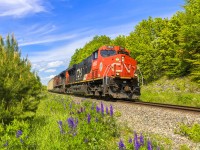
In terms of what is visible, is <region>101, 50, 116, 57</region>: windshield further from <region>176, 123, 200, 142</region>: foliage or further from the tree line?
<region>176, 123, 200, 142</region>: foliage

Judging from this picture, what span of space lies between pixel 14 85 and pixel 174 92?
68.3 ft

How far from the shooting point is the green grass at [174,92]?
19.3m

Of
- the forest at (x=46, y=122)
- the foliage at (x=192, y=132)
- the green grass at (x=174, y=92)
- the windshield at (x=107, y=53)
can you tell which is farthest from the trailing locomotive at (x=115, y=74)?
the foliage at (x=192, y=132)

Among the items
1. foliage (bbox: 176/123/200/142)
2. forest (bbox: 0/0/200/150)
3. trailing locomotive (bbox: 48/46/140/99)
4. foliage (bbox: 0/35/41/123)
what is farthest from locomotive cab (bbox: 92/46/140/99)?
foliage (bbox: 176/123/200/142)

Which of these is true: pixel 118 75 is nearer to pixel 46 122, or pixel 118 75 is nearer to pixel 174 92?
pixel 174 92

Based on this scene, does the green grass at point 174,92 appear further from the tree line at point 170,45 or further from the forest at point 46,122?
the tree line at point 170,45

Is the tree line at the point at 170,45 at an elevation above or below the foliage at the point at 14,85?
above

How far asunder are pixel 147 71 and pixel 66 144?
37.3 metres

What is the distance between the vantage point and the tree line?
102ft

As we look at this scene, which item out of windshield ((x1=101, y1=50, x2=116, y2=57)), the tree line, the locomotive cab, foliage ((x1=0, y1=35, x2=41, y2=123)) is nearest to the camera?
foliage ((x1=0, y1=35, x2=41, y2=123))

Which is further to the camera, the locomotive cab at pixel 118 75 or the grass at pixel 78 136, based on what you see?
the locomotive cab at pixel 118 75

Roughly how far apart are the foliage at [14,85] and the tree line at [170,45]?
21700 millimetres

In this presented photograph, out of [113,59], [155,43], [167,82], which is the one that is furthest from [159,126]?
[155,43]

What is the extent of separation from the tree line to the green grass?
1.16m
